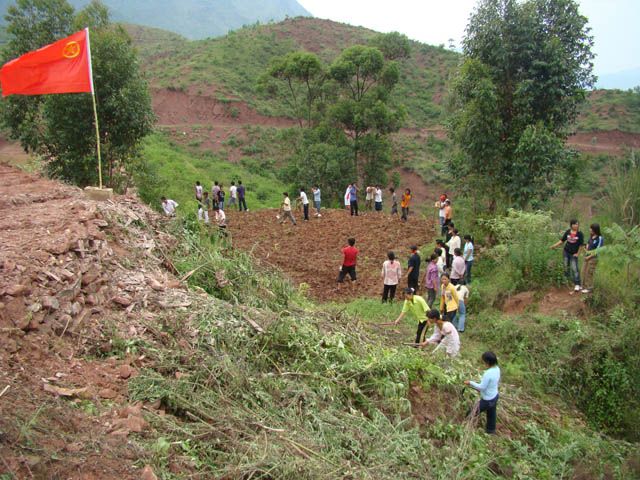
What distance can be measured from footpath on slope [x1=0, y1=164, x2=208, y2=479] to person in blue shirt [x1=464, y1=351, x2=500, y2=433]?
3344 millimetres

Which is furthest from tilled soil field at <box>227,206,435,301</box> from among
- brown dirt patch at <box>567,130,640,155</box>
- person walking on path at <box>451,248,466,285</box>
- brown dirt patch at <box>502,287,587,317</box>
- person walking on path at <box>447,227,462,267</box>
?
brown dirt patch at <box>567,130,640,155</box>

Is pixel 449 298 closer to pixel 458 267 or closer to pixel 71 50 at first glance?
pixel 458 267

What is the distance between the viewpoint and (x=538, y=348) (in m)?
7.55

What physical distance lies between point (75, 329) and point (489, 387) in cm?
443

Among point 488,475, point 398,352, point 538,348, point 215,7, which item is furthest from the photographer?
point 215,7

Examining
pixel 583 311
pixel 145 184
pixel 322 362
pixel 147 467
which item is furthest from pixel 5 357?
pixel 145 184

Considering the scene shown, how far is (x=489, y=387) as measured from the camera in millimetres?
5008

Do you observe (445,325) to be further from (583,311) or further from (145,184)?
(145,184)

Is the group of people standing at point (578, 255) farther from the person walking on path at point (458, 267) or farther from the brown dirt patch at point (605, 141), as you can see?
the brown dirt patch at point (605, 141)

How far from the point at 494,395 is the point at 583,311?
4.30 m

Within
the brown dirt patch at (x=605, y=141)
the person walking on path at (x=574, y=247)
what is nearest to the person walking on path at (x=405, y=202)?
the person walking on path at (x=574, y=247)

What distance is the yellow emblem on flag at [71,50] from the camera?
7.46 metres

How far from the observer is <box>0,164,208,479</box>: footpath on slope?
2.97 m

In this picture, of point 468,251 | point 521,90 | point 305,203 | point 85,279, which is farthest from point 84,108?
point 521,90
